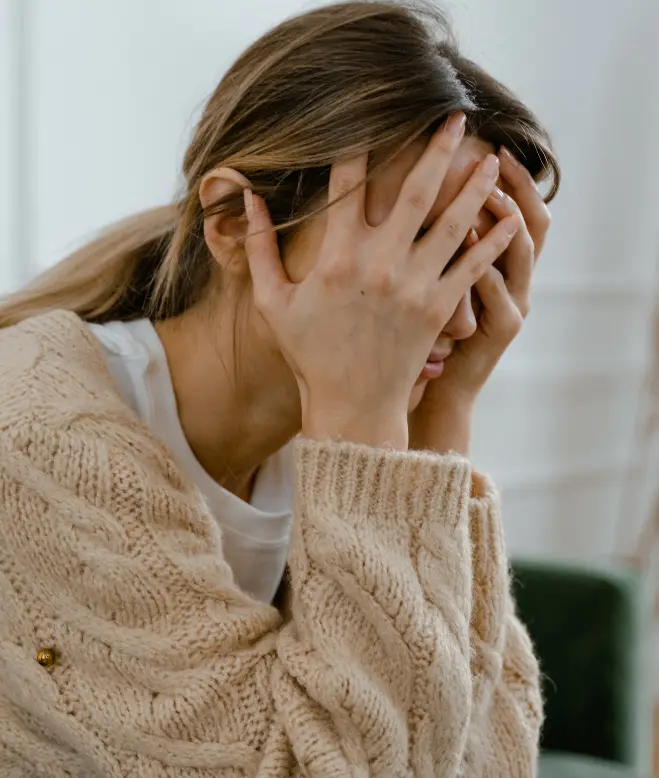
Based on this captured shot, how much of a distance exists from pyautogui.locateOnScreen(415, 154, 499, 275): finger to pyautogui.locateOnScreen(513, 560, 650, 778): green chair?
0.87 meters

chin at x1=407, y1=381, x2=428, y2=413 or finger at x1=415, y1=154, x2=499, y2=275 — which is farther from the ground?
finger at x1=415, y1=154, x2=499, y2=275

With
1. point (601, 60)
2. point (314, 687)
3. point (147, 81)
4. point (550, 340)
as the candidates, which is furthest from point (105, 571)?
point (601, 60)

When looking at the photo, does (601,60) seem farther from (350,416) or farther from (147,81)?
(350,416)

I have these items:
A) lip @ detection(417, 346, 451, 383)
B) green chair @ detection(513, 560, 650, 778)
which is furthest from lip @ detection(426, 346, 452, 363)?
green chair @ detection(513, 560, 650, 778)

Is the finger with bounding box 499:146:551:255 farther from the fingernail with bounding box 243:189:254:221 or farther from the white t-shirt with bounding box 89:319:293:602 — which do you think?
the white t-shirt with bounding box 89:319:293:602

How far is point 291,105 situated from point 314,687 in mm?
563

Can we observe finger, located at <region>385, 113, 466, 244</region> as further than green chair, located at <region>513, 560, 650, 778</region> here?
No

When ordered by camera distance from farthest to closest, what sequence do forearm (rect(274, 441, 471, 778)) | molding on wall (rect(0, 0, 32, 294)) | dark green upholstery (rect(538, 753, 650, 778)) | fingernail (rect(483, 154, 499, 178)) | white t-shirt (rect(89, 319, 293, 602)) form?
molding on wall (rect(0, 0, 32, 294)) → dark green upholstery (rect(538, 753, 650, 778)) → white t-shirt (rect(89, 319, 293, 602)) → fingernail (rect(483, 154, 499, 178)) → forearm (rect(274, 441, 471, 778))

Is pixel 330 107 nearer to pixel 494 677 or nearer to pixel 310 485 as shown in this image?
pixel 310 485

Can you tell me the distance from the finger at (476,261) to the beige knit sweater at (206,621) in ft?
0.57

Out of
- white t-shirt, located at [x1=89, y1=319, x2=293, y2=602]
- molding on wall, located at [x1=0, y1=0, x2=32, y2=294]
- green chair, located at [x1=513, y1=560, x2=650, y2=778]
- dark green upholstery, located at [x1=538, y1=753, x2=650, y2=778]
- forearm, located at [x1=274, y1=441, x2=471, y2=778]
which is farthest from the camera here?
molding on wall, located at [x1=0, y1=0, x2=32, y2=294]

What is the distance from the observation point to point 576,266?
2918 millimetres

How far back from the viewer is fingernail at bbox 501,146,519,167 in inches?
41.4

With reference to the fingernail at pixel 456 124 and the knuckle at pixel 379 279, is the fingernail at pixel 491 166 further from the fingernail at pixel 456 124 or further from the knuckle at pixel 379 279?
the knuckle at pixel 379 279
